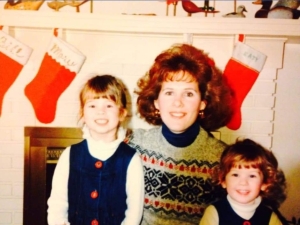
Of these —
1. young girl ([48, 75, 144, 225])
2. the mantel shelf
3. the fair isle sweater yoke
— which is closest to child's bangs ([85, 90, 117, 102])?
young girl ([48, 75, 144, 225])

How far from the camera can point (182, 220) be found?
4.69ft

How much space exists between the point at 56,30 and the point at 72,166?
2.53ft

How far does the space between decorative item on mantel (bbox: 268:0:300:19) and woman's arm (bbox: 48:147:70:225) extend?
3.81 feet

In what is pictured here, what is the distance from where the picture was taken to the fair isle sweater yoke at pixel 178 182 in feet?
4.64

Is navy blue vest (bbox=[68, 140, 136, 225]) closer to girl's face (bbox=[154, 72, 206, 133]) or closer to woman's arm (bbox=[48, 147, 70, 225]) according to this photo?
woman's arm (bbox=[48, 147, 70, 225])

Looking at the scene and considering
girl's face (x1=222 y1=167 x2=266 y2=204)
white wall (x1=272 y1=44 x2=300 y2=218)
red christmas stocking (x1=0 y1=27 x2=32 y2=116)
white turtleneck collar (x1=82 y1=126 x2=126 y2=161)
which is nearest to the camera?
girl's face (x1=222 y1=167 x2=266 y2=204)

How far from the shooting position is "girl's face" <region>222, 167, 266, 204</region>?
47.8 inches

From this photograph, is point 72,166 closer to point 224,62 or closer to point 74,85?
point 74,85

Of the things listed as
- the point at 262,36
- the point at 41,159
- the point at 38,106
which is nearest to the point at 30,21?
the point at 38,106

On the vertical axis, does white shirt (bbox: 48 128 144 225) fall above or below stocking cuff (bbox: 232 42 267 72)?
below

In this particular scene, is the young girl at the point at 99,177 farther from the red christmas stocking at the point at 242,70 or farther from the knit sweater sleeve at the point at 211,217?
the red christmas stocking at the point at 242,70

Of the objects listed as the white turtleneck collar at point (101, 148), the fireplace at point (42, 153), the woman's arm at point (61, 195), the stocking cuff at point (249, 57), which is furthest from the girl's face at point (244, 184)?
the fireplace at point (42, 153)

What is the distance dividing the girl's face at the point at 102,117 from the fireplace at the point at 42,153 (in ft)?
1.94

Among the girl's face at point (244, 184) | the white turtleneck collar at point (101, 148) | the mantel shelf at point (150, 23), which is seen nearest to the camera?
the girl's face at point (244, 184)
